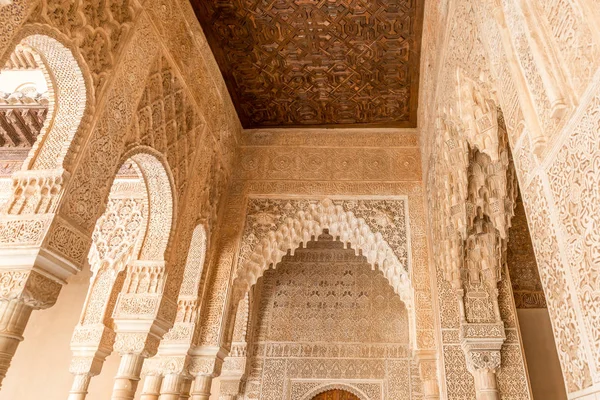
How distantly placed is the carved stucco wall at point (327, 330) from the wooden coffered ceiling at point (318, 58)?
1.99 meters

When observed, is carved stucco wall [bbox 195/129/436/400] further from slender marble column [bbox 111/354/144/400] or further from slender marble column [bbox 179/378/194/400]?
slender marble column [bbox 111/354/144/400]

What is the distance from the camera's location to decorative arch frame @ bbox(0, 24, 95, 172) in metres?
2.57

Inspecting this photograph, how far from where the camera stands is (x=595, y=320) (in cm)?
115

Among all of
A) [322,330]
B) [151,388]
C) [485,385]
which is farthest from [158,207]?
[322,330]

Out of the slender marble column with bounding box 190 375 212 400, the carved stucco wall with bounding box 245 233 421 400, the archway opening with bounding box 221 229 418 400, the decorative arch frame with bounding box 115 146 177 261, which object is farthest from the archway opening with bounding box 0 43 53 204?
the carved stucco wall with bounding box 245 233 421 400

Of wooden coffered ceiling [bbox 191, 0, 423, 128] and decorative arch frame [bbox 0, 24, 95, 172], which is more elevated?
wooden coffered ceiling [bbox 191, 0, 423, 128]

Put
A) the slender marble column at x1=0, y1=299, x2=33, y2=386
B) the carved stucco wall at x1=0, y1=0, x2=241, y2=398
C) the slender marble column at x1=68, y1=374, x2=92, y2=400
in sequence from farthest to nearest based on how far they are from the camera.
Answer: the slender marble column at x1=68, y1=374, x2=92, y2=400 < the carved stucco wall at x1=0, y1=0, x2=241, y2=398 < the slender marble column at x1=0, y1=299, x2=33, y2=386

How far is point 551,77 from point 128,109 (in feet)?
9.33

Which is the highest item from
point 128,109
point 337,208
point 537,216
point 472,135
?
point 337,208

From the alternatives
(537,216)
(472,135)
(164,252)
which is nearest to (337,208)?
(164,252)

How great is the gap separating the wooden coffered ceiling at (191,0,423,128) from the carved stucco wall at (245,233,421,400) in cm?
199

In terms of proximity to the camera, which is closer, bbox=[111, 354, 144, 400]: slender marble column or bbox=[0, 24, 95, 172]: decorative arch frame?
bbox=[0, 24, 95, 172]: decorative arch frame

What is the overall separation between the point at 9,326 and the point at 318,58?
12.5 ft

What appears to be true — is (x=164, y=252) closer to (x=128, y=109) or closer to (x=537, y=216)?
(x=128, y=109)
